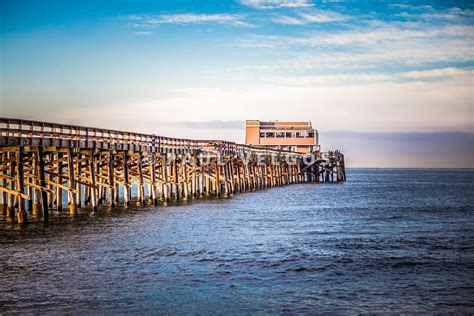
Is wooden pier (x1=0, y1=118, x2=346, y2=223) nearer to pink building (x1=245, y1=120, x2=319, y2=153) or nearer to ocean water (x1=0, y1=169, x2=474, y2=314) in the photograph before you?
ocean water (x1=0, y1=169, x2=474, y2=314)

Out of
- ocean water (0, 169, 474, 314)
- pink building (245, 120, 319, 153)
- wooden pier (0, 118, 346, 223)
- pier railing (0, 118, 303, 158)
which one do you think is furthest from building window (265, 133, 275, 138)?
ocean water (0, 169, 474, 314)

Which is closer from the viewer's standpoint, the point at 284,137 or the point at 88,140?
the point at 88,140

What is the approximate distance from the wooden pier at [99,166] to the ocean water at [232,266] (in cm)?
197

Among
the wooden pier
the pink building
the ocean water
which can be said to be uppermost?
the pink building

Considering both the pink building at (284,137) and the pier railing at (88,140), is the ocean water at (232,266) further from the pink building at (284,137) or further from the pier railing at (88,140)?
the pink building at (284,137)

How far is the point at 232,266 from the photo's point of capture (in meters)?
16.0

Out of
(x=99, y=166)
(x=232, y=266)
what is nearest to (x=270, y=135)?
(x=99, y=166)

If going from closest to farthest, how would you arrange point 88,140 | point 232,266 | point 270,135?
point 232,266 < point 88,140 < point 270,135

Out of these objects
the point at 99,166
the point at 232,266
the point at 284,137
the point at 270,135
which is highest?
the point at 270,135

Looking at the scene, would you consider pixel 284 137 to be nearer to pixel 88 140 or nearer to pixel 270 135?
pixel 270 135

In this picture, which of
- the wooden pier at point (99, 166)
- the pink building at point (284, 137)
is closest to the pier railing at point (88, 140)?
the wooden pier at point (99, 166)

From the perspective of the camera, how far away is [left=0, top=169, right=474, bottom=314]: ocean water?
40.0 ft

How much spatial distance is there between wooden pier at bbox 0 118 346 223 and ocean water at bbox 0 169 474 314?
6.45 ft

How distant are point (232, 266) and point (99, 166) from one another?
20.5m
